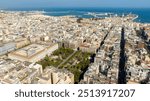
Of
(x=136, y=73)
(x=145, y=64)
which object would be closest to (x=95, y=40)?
(x=145, y=64)

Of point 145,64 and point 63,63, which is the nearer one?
point 145,64

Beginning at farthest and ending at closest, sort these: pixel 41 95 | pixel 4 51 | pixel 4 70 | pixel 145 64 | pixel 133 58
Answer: pixel 4 51, pixel 133 58, pixel 145 64, pixel 4 70, pixel 41 95

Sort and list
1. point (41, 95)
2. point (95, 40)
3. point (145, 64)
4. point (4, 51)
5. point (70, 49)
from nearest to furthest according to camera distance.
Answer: point (41, 95), point (145, 64), point (4, 51), point (70, 49), point (95, 40)

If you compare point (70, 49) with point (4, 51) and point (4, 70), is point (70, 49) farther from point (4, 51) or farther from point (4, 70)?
point (4, 70)

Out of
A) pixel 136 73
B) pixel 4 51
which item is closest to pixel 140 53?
pixel 136 73

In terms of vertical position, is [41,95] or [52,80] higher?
[41,95]

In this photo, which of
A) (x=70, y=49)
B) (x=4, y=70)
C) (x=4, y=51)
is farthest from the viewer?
(x=70, y=49)

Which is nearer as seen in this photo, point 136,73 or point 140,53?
point 136,73

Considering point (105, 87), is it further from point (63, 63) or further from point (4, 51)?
point (4, 51)

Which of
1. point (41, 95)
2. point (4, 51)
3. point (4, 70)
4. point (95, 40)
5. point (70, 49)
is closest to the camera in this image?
point (41, 95)
